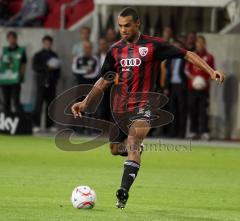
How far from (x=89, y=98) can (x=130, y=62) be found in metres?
0.65

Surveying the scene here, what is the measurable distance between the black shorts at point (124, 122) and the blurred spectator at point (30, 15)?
16.7 m

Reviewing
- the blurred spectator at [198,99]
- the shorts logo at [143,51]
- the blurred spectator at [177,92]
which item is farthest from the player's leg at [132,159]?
the blurred spectator at [177,92]

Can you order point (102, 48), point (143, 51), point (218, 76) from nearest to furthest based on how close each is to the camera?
point (218, 76), point (143, 51), point (102, 48)

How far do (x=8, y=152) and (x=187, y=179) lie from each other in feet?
17.9

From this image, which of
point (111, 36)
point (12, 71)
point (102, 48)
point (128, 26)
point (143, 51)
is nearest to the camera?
point (128, 26)

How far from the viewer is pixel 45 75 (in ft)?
86.2

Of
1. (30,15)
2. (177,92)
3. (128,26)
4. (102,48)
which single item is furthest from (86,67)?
(128,26)

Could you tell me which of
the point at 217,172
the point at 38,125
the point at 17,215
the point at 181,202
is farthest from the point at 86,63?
the point at 17,215

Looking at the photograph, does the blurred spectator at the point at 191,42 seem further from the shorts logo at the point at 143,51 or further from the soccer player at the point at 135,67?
the shorts logo at the point at 143,51

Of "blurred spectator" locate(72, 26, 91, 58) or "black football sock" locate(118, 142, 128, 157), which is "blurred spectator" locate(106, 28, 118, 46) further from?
"black football sock" locate(118, 142, 128, 157)

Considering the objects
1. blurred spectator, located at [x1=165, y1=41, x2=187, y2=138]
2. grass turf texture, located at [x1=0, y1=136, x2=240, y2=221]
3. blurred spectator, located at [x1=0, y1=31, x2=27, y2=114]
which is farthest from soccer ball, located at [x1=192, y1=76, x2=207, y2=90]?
blurred spectator, located at [x1=0, y1=31, x2=27, y2=114]

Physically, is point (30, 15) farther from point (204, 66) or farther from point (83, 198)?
point (83, 198)

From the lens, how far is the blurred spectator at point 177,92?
25.0 metres

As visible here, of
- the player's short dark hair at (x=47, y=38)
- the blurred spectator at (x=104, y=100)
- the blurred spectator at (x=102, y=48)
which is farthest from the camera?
the player's short dark hair at (x=47, y=38)
